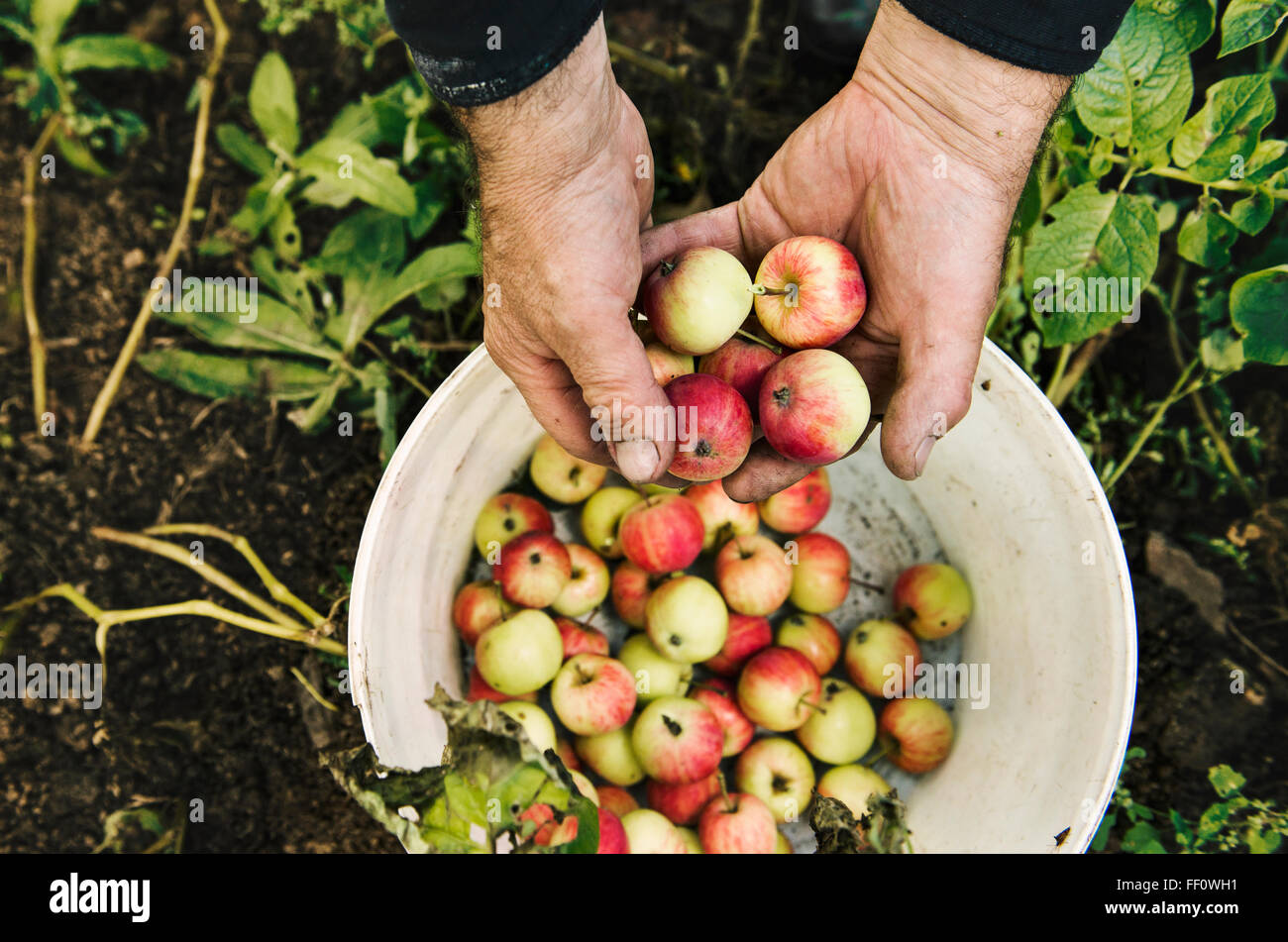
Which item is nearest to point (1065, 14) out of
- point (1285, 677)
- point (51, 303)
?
point (1285, 677)

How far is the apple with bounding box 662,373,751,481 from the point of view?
2.06 m

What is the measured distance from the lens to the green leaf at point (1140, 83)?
2.25 meters

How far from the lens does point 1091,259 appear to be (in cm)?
240

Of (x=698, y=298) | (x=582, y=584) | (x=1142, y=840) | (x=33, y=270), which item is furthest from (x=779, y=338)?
(x=33, y=270)

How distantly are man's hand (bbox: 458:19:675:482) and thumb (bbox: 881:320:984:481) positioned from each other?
1.85 ft

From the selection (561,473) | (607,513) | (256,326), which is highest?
(256,326)

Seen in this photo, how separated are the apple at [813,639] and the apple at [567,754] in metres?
0.79

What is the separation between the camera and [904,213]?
2209mm

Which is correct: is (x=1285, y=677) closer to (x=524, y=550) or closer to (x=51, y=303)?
(x=524, y=550)

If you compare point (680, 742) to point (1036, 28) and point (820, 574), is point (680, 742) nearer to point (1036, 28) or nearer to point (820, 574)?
point (820, 574)

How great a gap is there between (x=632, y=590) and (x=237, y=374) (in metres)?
1.56

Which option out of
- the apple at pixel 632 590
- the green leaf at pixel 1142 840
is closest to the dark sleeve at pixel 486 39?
the apple at pixel 632 590

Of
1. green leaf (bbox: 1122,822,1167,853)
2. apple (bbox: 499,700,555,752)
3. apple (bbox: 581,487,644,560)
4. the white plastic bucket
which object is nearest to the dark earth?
green leaf (bbox: 1122,822,1167,853)

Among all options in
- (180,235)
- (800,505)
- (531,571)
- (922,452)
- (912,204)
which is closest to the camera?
(922,452)
